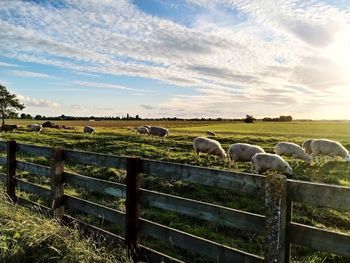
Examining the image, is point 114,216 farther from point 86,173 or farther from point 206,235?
point 86,173

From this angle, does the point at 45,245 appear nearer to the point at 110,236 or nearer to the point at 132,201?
the point at 110,236

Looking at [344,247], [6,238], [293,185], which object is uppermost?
[293,185]

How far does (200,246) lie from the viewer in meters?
4.92

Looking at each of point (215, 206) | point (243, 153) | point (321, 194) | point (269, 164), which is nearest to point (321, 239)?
point (321, 194)


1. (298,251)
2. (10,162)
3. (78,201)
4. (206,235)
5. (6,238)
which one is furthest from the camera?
(10,162)

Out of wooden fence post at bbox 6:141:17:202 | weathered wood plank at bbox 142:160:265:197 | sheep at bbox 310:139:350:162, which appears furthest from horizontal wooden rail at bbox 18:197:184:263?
A: sheep at bbox 310:139:350:162

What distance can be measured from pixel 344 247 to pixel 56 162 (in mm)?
5228

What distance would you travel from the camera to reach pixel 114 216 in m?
6.21

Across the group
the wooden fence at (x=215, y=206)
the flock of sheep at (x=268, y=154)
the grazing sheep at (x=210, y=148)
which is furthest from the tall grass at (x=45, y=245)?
the grazing sheep at (x=210, y=148)

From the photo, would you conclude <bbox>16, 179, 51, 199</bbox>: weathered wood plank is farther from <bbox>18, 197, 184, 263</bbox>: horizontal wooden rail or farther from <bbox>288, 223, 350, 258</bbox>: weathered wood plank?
<bbox>288, 223, 350, 258</bbox>: weathered wood plank

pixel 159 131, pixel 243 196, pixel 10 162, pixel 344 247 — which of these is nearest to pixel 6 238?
pixel 10 162

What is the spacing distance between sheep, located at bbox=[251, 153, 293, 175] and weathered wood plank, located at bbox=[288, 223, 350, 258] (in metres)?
12.1

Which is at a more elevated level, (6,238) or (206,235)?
(6,238)

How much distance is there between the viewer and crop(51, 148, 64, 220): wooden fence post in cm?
720
